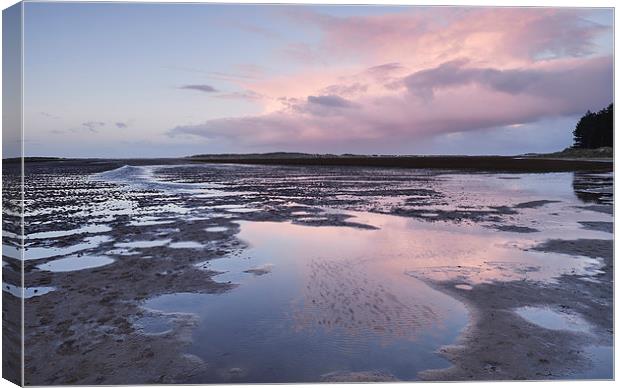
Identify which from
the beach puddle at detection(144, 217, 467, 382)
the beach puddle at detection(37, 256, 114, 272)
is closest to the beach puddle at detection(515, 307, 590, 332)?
the beach puddle at detection(144, 217, 467, 382)

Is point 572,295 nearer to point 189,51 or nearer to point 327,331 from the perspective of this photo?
point 327,331

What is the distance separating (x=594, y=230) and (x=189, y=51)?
11645 millimetres

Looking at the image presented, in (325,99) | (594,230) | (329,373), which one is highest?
(325,99)

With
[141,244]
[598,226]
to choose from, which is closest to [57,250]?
[141,244]

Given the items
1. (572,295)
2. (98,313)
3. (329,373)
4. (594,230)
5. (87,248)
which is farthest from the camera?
(594,230)

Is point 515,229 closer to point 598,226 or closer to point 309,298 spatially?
point 598,226

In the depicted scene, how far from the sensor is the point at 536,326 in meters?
6.50

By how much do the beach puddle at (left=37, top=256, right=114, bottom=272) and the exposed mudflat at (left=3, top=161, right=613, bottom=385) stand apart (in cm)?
7

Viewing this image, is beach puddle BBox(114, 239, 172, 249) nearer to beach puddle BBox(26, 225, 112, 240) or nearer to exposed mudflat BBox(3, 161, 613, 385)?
exposed mudflat BBox(3, 161, 613, 385)

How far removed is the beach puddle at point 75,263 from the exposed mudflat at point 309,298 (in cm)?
7

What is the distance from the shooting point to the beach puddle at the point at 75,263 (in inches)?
355

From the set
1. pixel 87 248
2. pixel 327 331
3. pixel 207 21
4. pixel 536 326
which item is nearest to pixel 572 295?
pixel 536 326

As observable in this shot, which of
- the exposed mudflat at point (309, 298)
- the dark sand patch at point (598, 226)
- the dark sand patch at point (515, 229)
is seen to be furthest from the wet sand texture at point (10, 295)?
the dark sand patch at point (598, 226)

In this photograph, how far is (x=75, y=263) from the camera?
369 inches
